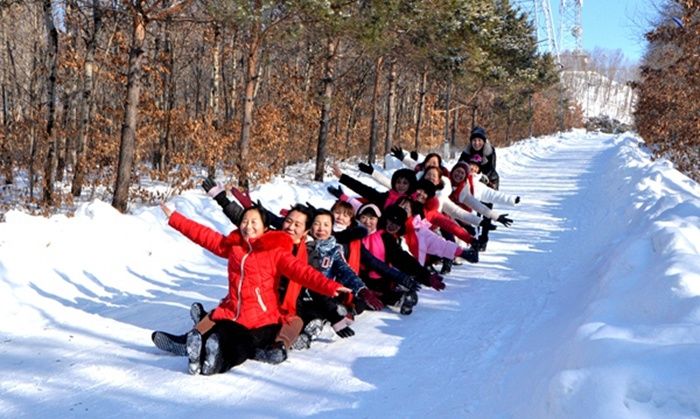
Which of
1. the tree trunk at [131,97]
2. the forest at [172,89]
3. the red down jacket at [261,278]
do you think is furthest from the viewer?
the forest at [172,89]

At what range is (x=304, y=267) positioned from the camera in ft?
15.5

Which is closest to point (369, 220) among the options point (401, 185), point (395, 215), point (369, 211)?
point (369, 211)

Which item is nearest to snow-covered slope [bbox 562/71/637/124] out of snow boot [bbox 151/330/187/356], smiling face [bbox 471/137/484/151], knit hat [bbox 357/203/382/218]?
smiling face [bbox 471/137/484/151]

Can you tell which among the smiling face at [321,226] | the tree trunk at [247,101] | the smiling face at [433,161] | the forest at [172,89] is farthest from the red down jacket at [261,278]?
the tree trunk at [247,101]

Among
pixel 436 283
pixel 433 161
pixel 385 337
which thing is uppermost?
pixel 433 161

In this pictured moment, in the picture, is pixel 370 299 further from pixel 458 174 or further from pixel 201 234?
pixel 458 174

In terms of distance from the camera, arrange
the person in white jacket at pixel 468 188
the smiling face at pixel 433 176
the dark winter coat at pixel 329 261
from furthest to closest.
→ the person in white jacket at pixel 468 188
the smiling face at pixel 433 176
the dark winter coat at pixel 329 261

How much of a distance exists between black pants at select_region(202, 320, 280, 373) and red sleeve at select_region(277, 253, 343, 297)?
1.45ft

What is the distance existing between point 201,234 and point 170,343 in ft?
3.07

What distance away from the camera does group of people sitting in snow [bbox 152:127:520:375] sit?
459cm

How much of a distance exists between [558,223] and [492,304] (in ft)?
20.1

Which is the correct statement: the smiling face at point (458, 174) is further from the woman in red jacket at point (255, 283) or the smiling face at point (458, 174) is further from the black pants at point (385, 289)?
the woman in red jacket at point (255, 283)

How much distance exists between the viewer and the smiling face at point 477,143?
10062 millimetres

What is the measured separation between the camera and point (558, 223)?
11.8 meters
